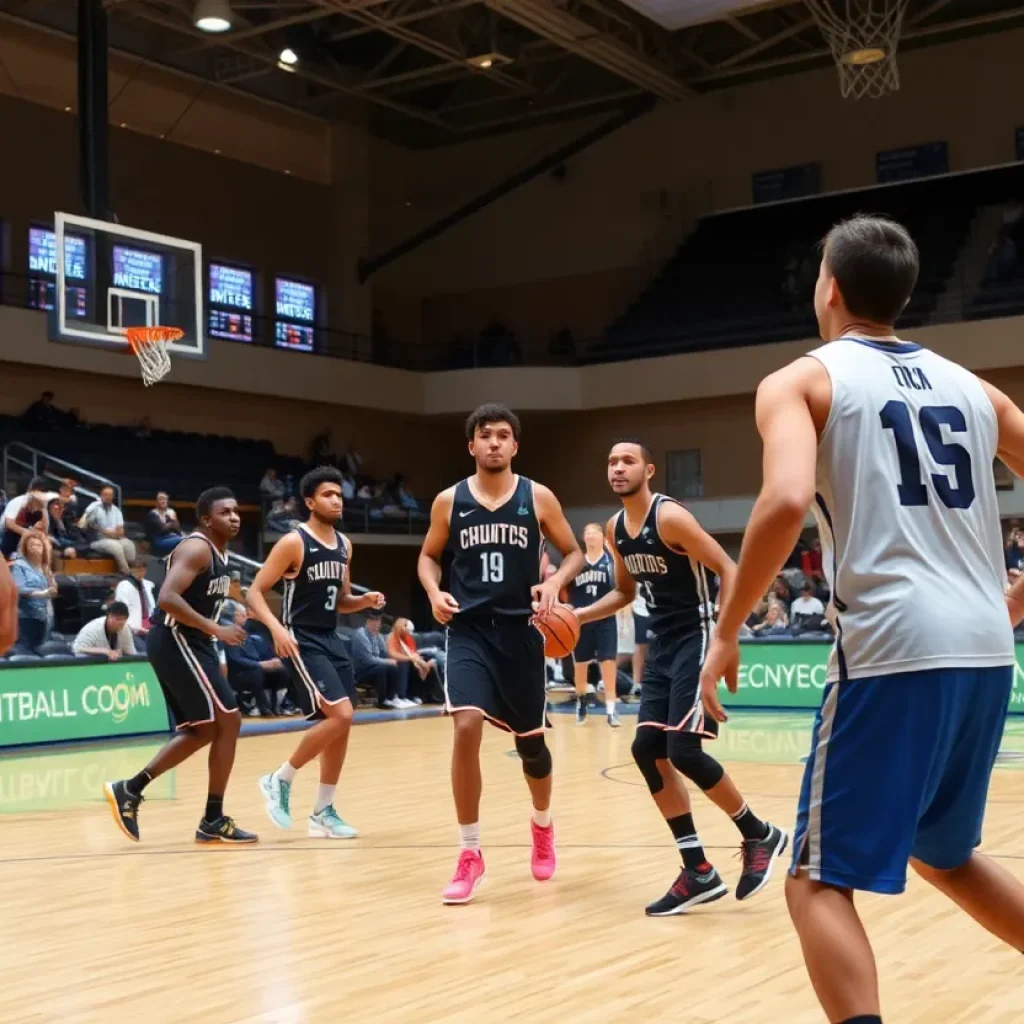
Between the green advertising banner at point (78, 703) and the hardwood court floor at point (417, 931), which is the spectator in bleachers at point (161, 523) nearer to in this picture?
the green advertising banner at point (78, 703)

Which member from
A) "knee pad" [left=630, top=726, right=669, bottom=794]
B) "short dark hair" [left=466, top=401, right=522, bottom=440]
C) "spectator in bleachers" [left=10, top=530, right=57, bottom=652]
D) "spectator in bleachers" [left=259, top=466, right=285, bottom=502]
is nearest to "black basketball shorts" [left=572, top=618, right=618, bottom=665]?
"spectator in bleachers" [left=10, top=530, right=57, bottom=652]

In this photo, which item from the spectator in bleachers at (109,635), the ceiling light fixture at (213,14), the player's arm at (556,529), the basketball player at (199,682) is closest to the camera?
the player's arm at (556,529)

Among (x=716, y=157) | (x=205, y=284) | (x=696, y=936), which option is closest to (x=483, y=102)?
(x=716, y=157)

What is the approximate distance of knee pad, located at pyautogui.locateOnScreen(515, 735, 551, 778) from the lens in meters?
6.12

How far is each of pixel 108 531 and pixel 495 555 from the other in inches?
491

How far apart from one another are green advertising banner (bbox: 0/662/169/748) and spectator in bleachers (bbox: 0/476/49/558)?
10.8 ft

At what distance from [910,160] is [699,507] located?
22.9 feet

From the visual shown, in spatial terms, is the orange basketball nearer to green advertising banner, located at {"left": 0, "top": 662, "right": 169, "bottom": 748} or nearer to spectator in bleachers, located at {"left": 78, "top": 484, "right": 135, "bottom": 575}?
green advertising banner, located at {"left": 0, "top": 662, "right": 169, "bottom": 748}

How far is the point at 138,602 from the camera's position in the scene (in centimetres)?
1498

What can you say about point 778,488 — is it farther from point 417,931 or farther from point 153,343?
point 153,343

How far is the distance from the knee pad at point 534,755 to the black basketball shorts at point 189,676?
6.30 feet

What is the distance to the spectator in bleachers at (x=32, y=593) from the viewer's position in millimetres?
14062

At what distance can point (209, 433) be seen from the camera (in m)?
24.1

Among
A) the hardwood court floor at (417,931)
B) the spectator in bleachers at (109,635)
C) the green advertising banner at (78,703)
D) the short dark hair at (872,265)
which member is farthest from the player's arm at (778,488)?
the spectator in bleachers at (109,635)
